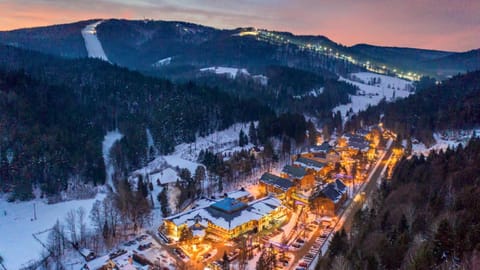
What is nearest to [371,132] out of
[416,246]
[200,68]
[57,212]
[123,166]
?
[123,166]

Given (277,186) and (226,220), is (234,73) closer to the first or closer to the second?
(277,186)

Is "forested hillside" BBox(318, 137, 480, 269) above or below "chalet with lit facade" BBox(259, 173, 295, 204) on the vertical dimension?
above

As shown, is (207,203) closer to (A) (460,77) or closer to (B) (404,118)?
(B) (404,118)

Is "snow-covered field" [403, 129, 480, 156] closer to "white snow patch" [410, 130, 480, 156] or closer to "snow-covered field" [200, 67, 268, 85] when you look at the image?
"white snow patch" [410, 130, 480, 156]

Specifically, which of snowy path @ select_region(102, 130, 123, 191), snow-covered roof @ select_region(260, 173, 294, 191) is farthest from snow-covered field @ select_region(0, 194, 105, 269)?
snow-covered roof @ select_region(260, 173, 294, 191)

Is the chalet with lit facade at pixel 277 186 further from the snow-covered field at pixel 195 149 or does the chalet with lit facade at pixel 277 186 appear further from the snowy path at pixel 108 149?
the snowy path at pixel 108 149

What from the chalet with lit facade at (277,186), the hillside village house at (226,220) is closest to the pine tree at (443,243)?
the hillside village house at (226,220)

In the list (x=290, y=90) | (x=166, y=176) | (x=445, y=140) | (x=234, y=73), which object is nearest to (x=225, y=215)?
(x=166, y=176)
